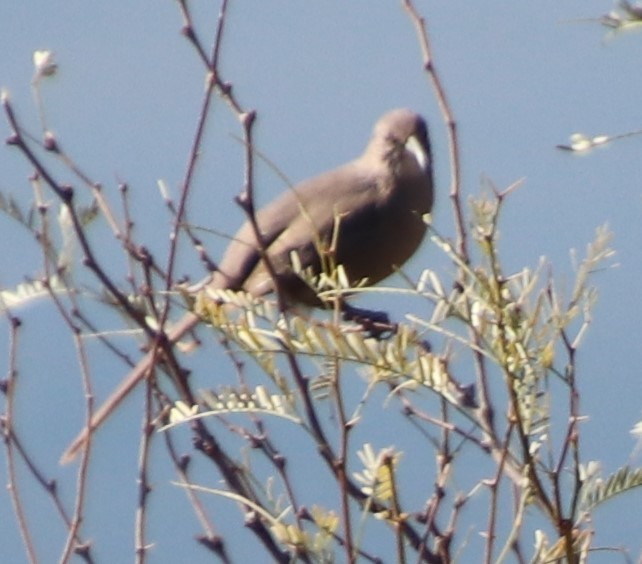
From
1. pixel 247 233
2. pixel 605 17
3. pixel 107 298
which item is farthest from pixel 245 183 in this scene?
pixel 247 233

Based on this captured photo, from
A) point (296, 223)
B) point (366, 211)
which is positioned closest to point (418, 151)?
point (366, 211)

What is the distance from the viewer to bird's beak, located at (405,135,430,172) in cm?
490

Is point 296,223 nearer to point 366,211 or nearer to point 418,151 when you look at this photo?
point 366,211

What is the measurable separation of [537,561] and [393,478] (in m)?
0.17

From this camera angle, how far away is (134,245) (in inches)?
72.0

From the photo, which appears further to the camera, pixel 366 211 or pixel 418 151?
pixel 418 151

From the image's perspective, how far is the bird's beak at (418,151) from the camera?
16.1 feet

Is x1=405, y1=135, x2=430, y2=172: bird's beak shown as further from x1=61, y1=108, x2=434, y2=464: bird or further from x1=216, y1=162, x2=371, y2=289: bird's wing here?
x1=216, y1=162, x2=371, y2=289: bird's wing

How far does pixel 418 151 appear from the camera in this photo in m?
5.02

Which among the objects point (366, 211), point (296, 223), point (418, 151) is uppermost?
point (418, 151)

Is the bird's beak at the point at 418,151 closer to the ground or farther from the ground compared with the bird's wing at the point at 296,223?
farther from the ground

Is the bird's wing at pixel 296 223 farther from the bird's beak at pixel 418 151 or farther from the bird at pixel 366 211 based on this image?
the bird's beak at pixel 418 151

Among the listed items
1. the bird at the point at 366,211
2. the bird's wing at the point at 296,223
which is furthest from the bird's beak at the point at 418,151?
the bird's wing at the point at 296,223

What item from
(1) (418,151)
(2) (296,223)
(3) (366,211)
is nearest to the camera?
(2) (296,223)
